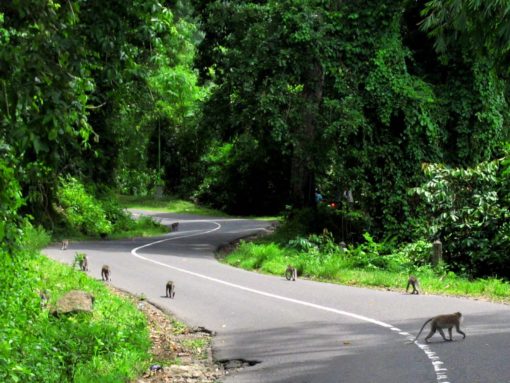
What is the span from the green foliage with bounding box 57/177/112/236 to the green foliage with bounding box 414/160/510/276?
681 inches

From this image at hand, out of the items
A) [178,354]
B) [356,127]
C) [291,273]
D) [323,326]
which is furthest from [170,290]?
[356,127]

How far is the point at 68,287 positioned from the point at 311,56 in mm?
14290

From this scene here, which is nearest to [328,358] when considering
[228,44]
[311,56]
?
[311,56]

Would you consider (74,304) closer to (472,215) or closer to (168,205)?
(472,215)

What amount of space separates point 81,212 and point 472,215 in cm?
1975

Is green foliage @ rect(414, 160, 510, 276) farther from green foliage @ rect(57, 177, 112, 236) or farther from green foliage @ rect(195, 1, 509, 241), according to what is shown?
green foliage @ rect(57, 177, 112, 236)

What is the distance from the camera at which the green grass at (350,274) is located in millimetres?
16594

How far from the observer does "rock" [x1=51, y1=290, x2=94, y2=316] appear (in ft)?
42.1

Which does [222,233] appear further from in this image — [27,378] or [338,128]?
[27,378]

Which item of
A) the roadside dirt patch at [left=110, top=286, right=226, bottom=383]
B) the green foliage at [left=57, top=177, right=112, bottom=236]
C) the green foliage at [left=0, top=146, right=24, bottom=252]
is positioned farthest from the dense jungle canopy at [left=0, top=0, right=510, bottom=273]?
the green foliage at [left=0, top=146, right=24, bottom=252]

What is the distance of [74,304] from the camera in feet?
43.0

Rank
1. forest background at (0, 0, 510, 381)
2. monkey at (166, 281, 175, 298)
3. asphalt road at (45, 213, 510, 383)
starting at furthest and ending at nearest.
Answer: forest background at (0, 0, 510, 381) < monkey at (166, 281, 175, 298) < asphalt road at (45, 213, 510, 383)

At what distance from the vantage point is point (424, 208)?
1029 inches

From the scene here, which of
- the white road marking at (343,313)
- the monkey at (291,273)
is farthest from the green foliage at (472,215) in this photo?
the white road marking at (343,313)
